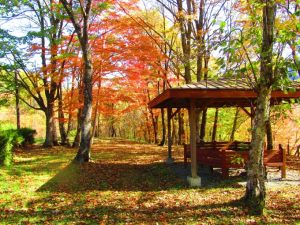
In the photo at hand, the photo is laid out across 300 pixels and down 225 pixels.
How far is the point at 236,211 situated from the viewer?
646 centimetres

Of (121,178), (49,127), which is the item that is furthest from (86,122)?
(49,127)

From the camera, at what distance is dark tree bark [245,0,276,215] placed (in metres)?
5.80

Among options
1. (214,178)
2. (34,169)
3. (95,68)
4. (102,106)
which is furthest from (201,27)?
(34,169)

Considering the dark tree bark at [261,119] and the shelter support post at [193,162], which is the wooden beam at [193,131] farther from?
the dark tree bark at [261,119]

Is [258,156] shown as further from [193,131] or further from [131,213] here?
[193,131]

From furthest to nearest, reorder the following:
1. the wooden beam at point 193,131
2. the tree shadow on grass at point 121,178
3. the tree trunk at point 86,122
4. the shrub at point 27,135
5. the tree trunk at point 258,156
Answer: the shrub at point 27,135 < the tree trunk at point 86,122 < the wooden beam at point 193,131 < the tree shadow on grass at point 121,178 < the tree trunk at point 258,156

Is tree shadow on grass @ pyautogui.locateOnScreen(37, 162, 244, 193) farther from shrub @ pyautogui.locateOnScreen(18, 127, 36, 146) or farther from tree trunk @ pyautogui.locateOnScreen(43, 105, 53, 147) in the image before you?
shrub @ pyautogui.locateOnScreen(18, 127, 36, 146)

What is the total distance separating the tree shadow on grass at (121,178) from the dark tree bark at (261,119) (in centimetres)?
261

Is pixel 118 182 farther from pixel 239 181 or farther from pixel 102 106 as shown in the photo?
pixel 102 106

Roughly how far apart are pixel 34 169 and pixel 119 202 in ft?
18.5

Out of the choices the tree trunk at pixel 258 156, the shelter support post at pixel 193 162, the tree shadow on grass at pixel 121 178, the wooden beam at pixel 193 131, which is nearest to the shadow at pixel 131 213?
the tree trunk at pixel 258 156

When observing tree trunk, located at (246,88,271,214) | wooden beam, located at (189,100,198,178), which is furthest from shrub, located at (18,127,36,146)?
tree trunk, located at (246,88,271,214)

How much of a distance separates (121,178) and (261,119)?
568 centimetres

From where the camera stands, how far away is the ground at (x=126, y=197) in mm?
6226
